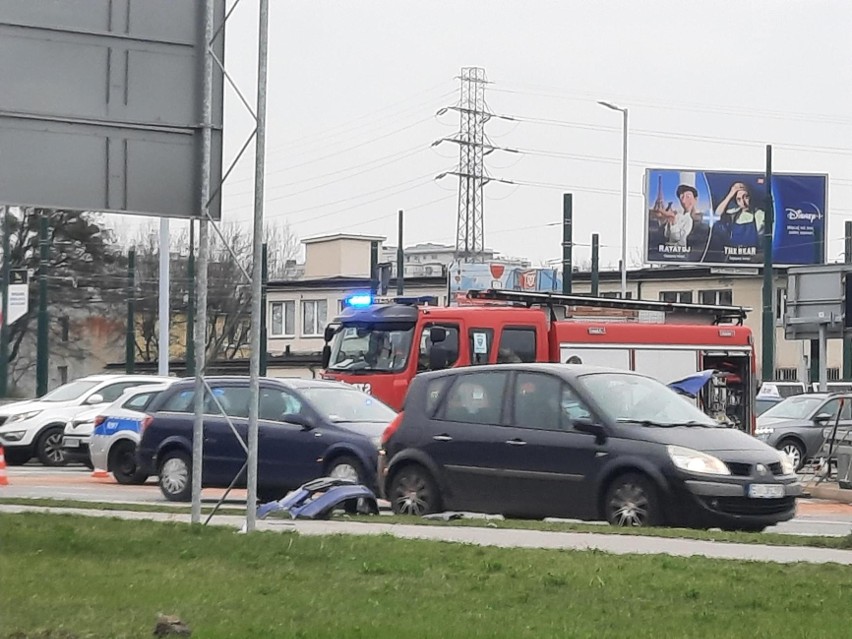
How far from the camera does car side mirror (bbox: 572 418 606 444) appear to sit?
14.5 m

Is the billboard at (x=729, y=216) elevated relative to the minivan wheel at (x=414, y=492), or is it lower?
elevated

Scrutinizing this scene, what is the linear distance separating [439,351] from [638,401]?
31.3ft

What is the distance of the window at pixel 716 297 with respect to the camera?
2788 inches

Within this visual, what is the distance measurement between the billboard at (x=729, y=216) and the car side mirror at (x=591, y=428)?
52.1 metres

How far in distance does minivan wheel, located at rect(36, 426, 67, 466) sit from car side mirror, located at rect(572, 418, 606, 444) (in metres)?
15.8

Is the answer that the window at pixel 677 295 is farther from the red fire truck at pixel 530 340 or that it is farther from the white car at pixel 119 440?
the white car at pixel 119 440

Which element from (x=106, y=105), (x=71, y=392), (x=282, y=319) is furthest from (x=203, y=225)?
(x=282, y=319)

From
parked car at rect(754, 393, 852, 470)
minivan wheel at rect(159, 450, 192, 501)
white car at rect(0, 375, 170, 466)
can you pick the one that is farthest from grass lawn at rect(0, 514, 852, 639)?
parked car at rect(754, 393, 852, 470)

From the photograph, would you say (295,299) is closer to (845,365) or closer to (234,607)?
(845,365)

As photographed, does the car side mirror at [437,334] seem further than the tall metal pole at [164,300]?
No

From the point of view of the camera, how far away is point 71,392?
28.7 m

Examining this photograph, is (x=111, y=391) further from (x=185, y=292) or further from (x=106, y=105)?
(x=185, y=292)

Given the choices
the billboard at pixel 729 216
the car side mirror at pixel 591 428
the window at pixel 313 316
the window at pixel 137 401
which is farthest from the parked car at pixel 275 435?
the window at pixel 313 316

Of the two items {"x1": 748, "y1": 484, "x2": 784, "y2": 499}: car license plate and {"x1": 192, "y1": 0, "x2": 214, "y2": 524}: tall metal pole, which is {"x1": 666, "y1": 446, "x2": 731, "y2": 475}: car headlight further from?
{"x1": 192, "y1": 0, "x2": 214, "y2": 524}: tall metal pole
